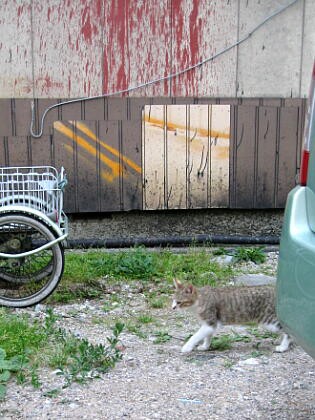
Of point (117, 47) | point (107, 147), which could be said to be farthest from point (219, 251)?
point (117, 47)

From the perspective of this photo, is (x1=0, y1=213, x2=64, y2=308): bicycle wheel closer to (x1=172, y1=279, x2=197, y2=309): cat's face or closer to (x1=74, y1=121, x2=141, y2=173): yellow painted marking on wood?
(x1=172, y1=279, x2=197, y2=309): cat's face

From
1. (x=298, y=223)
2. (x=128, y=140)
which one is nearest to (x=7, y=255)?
(x=128, y=140)

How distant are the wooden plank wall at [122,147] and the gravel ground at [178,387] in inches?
92.2

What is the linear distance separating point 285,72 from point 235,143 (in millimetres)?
922

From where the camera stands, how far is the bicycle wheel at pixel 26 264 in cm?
500

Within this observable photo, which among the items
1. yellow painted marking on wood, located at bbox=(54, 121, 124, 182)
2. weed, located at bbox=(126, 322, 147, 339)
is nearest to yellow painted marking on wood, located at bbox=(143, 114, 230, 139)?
yellow painted marking on wood, located at bbox=(54, 121, 124, 182)

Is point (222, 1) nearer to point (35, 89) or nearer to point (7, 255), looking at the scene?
point (35, 89)

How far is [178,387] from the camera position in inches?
152

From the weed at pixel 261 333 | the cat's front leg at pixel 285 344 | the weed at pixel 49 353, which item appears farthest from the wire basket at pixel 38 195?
the cat's front leg at pixel 285 344

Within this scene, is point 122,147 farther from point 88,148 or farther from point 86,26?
point 86,26

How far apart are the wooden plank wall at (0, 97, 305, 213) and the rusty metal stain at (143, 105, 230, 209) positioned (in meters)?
0.07

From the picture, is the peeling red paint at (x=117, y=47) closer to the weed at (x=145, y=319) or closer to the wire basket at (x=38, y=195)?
the wire basket at (x=38, y=195)

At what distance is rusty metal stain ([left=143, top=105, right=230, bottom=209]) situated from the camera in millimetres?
6832

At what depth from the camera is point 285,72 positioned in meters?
6.95
